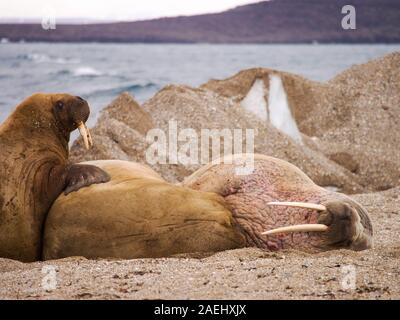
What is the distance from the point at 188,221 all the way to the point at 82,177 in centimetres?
75

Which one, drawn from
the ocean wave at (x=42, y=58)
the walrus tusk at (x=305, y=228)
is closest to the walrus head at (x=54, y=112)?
the walrus tusk at (x=305, y=228)

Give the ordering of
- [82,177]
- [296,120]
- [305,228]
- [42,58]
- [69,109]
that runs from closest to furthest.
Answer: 1. [305,228]
2. [82,177]
3. [69,109]
4. [296,120]
5. [42,58]

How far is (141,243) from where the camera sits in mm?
4531

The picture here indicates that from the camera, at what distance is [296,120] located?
11.8m

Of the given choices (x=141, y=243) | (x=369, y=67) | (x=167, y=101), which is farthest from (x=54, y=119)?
(x=369, y=67)

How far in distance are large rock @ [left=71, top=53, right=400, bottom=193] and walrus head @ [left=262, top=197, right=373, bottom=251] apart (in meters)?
3.84

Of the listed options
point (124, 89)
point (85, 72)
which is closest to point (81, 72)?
point (85, 72)

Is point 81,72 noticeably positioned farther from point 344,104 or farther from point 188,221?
point 188,221

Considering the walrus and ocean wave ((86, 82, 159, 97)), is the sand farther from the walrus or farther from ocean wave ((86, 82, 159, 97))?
ocean wave ((86, 82, 159, 97))

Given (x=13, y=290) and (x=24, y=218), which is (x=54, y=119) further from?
(x=13, y=290)

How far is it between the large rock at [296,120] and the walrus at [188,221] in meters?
3.38

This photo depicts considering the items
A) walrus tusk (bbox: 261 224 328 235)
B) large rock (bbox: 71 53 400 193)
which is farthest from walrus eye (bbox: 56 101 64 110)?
large rock (bbox: 71 53 400 193)

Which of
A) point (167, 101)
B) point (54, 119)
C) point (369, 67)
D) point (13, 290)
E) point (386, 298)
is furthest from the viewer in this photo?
point (369, 67)

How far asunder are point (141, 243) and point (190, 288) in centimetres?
80
